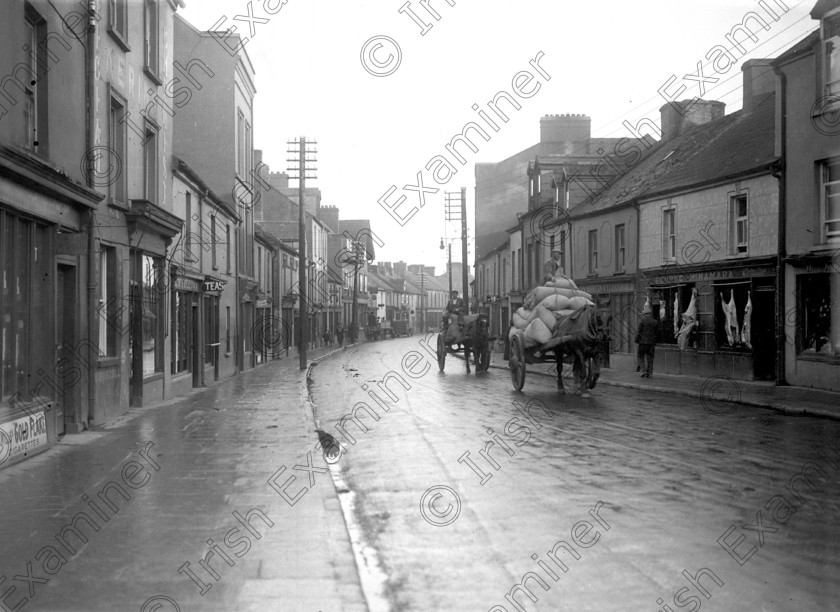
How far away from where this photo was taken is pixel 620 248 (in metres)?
28.9

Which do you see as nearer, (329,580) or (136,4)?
(329,580)

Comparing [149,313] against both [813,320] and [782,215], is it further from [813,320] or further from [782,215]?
[782,215]

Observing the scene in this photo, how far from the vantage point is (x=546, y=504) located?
7105 mm

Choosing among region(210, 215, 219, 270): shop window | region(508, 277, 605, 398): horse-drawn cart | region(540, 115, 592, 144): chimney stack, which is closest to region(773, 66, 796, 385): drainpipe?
region(508, 277, 605, 398): horse-drawn cart

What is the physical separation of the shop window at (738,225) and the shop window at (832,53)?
433 centimetres

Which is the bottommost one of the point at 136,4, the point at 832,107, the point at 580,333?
the point at 580,333

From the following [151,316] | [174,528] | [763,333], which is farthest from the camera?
[763,333]

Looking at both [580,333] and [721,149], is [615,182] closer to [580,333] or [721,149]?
[721,149]

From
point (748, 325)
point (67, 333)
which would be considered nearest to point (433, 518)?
point (67, 333)

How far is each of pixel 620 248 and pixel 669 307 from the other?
3.88 metres

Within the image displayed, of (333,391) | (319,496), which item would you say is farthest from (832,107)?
(319,496)

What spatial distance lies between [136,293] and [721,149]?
17827 mm

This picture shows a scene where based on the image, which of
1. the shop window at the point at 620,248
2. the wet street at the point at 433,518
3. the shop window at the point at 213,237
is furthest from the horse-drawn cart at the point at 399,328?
the wet street at the point at 433,518

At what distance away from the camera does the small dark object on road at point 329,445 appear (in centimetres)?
1015
